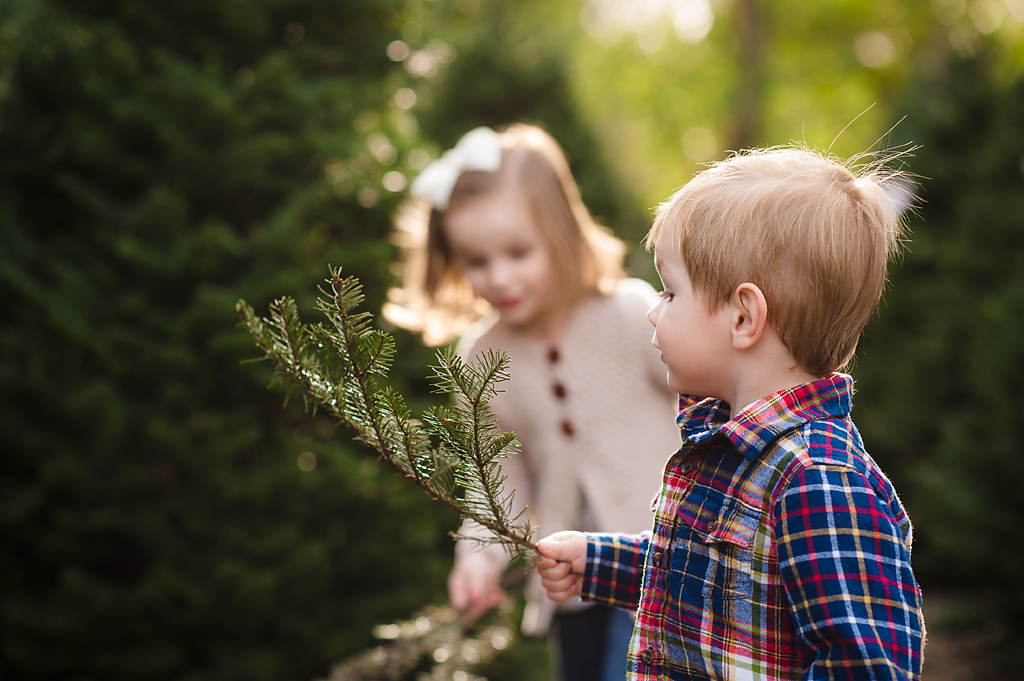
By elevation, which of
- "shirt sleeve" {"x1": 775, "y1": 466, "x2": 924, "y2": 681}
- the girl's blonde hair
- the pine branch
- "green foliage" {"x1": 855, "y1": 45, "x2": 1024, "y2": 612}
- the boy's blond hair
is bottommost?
"shirt sleeve" {"x1": 775, "y1": 466, "x2": 924, "y2": 681}

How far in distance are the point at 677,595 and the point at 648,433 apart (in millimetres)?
963

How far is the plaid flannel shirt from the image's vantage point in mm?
937

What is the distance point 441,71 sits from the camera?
4.59 m

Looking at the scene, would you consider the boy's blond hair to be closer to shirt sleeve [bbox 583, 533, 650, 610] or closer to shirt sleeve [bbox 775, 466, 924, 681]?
shirt sleeve [bbox 775, 466, 924, 681]

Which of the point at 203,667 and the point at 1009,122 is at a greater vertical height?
the point at 1009,122

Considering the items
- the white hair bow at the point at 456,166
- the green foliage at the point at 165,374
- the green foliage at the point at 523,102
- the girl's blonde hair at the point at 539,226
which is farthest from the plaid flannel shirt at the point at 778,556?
the green foliage at the point at 523,102

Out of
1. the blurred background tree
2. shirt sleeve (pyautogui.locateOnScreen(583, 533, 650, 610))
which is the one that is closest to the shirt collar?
shirt sleeve (pyautogui.locateOnScreen(583, 533, 650, 610))

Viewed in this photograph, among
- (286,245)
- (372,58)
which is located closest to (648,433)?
(286,245)

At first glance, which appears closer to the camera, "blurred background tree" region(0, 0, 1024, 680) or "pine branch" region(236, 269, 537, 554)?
"pine branch" region(236, 269, 537, 554)

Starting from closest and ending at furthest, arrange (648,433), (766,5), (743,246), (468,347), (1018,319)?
(743,246), (648,433), (468,347), (1018,319), (766,5)

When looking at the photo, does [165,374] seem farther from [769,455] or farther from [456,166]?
[769,455]

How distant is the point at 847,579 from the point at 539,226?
4.62 ft

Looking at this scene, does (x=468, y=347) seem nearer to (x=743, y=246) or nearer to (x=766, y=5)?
(x=743, y=246)

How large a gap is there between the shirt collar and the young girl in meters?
0.89
